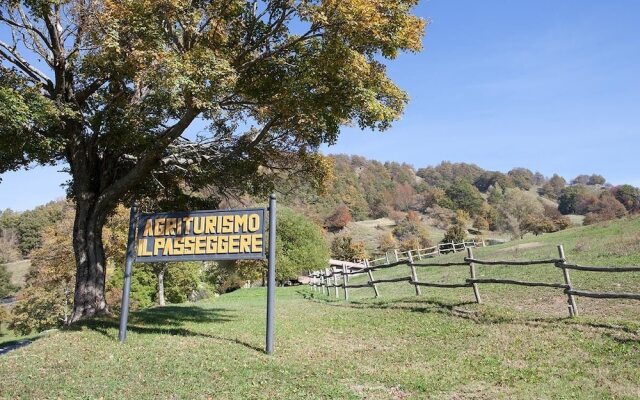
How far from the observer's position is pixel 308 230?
51.9 m

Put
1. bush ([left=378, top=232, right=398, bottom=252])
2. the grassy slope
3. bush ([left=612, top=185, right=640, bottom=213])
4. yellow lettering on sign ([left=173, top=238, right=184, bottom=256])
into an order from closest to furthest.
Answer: the grassy slope < yellow lettering on sign ([left=173, top=238, right=184, bottom=256]) < bush ([left=378, top=232, right=398, bottom=252]) < bush ([left=612, top=185, right=640, bottom=213])

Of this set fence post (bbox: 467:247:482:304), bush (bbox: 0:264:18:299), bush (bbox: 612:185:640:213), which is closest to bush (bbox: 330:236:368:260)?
bush (bbox: 0:264:18:299)

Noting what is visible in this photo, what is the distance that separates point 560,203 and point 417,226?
70.9m

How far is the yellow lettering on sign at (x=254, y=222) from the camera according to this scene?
10586 millimetres

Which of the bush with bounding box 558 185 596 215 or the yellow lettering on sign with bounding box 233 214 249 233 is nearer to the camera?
the yellow lettering on sign with bounding box 233 214 249 233

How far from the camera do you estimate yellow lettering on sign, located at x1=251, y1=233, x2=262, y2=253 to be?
10.4 metres

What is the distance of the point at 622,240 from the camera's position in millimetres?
26281

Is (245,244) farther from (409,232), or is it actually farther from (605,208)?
(605,208)

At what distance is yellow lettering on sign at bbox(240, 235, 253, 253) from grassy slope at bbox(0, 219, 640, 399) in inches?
80.9

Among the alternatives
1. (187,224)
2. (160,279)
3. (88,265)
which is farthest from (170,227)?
(160,279)

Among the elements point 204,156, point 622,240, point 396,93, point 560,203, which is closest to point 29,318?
point 204,156

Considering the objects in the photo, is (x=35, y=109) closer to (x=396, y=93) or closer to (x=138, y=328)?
(x=138, y=328)

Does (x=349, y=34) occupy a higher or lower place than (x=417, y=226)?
lower

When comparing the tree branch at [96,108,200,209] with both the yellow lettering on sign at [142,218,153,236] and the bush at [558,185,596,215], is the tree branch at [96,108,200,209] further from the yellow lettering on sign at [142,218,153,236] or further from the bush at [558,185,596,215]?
the bush at [558,185,596,215]
